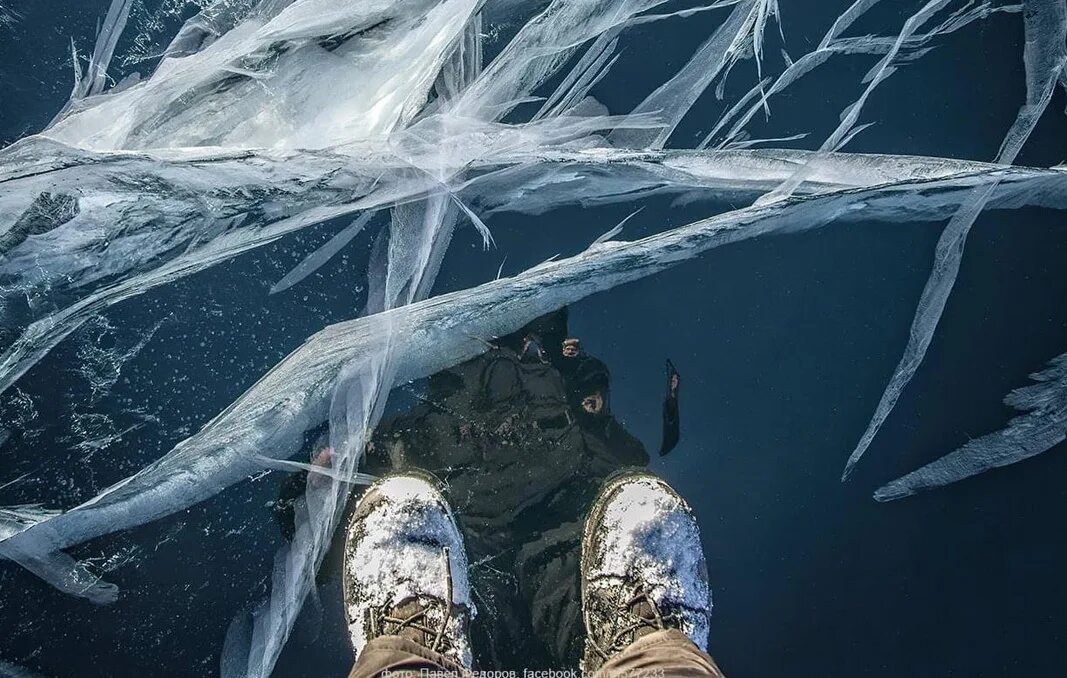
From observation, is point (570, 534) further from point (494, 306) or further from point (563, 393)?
point (494, 306)

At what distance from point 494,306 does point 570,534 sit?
59 centimetres

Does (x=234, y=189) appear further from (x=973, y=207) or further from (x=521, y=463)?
(x=973, y=207)

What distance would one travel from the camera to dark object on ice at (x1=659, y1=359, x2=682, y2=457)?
1.36m

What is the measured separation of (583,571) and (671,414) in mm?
432

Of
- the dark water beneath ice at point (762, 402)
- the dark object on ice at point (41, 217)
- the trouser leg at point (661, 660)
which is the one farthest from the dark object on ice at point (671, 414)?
the dark object on ice at point (41, 217)

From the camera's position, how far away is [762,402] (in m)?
1.36

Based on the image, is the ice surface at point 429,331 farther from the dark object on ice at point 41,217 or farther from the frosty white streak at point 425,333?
the dark object on ice at point 41,217

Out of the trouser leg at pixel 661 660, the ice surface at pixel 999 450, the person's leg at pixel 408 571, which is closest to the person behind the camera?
the trouser leg at pixel 661 660

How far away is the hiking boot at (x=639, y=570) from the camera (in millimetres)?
1281

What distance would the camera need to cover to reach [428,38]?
1231 mm

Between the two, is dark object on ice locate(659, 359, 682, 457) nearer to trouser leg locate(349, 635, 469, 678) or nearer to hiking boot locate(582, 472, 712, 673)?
hiking boot locate(582, 472, 712, 673)

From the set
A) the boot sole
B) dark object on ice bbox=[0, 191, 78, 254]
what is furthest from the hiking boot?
dark object on ice bbox=[0, 191, 78, 254]

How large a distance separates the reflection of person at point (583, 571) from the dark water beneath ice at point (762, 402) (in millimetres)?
103

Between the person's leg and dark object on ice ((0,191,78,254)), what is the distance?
865mm
